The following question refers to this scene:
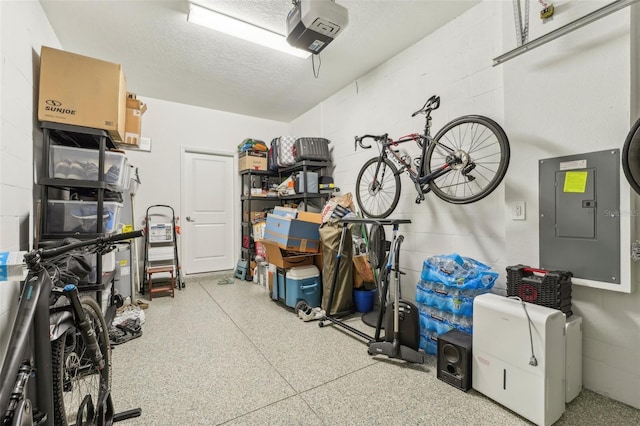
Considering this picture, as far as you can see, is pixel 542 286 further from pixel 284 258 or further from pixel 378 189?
pixel 284 258

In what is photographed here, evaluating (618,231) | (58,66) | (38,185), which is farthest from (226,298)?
(618,231)

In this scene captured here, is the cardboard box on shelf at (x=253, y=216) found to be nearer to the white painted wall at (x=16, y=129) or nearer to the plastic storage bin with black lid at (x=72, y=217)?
the plastic storage bin with black lid at (x=72, y=217)

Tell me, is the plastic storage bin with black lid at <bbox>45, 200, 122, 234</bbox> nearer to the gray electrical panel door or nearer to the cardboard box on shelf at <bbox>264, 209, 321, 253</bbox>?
the cardboard box on shelf at <bbox>264, 209, 321, 253</bbox>

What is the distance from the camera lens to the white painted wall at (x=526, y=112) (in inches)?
63.5

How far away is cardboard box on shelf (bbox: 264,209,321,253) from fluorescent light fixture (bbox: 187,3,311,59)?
1758 millimetres

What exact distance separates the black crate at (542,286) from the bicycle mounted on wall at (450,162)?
2.09 feet

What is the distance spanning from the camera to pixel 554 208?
1.86 meters

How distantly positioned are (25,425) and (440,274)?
222cm

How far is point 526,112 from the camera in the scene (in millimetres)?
1994

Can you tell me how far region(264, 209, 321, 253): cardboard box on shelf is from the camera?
298 centimetres

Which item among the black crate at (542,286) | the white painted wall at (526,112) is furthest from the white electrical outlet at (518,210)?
the black crate at (542,286)

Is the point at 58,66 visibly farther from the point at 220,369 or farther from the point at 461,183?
the point at 461,183

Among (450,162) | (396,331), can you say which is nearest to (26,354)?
(396,331)

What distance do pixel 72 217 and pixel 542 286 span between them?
3352 millimetres
